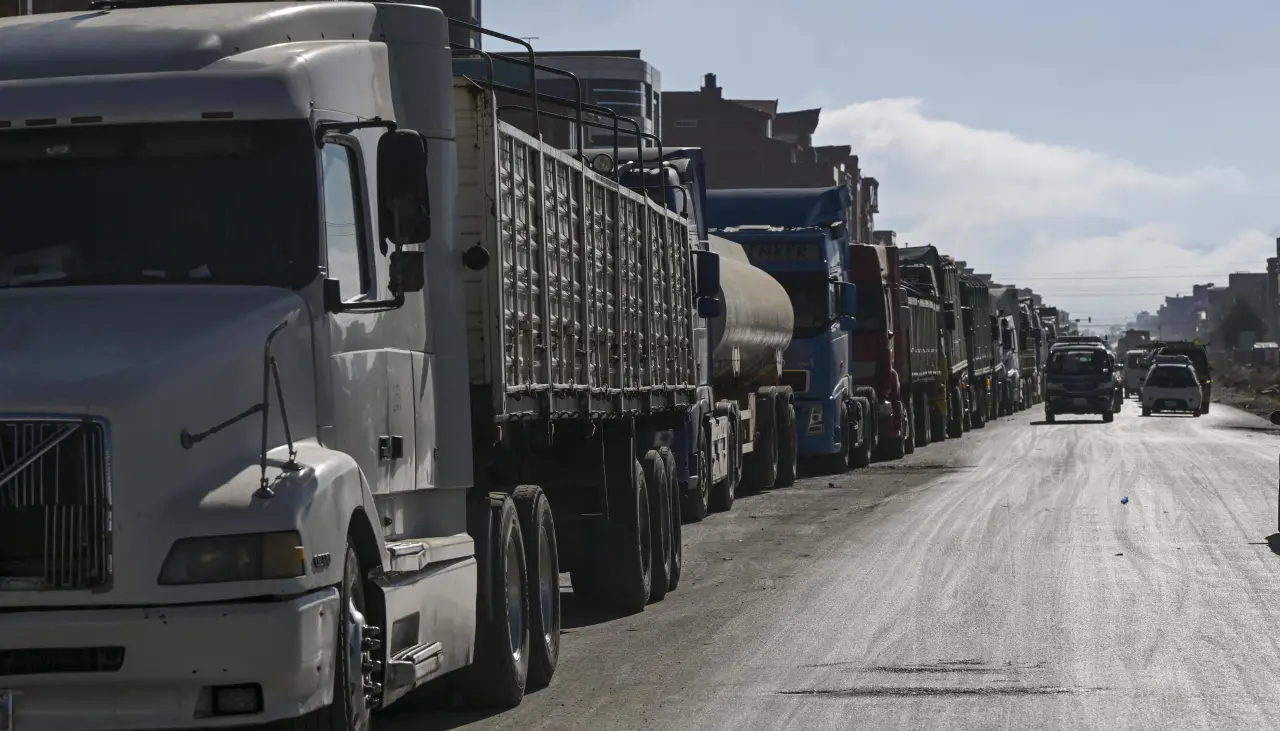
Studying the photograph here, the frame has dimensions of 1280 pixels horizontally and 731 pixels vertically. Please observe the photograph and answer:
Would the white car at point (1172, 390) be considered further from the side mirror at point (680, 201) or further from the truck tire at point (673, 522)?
the truck tire at point (673, 522)

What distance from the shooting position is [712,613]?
46.3ft

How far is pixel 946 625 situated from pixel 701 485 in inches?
336

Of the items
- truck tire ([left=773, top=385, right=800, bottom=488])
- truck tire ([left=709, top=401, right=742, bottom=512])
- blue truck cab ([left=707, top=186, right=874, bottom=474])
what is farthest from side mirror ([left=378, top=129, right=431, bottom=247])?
blue truck cab ([left=707, top=186, right=874, bottom=474])

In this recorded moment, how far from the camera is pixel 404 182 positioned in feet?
26.2

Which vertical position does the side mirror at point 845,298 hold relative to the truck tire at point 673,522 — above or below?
above

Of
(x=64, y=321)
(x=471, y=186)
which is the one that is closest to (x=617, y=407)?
(x=471, y=186)

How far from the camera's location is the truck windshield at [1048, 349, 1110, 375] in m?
58.5

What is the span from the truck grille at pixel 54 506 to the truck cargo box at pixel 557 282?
3.15m

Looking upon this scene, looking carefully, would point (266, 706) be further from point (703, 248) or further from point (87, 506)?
point (703, 248)

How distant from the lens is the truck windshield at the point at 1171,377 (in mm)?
65000

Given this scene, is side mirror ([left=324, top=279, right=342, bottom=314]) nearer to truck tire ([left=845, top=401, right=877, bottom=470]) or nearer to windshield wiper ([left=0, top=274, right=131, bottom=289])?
windshield wiper ([left=0, top=274, right=131, bottom=289])

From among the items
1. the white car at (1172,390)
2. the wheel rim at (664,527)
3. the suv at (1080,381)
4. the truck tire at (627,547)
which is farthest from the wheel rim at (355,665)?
the white car at (1172,390)

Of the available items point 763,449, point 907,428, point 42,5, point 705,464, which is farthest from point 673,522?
point 42,5

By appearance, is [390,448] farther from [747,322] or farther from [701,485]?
[747,322]
